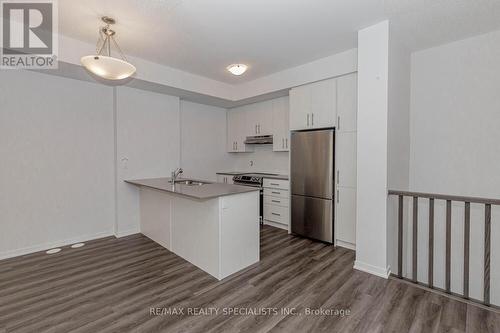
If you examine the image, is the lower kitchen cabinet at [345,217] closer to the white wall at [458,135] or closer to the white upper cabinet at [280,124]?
the white wall at [458,135]

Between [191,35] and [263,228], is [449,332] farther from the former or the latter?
[191,35]

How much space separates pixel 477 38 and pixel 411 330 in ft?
11.2

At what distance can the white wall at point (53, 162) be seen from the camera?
3.14 meters

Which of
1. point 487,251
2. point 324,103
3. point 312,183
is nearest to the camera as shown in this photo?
point 487,251

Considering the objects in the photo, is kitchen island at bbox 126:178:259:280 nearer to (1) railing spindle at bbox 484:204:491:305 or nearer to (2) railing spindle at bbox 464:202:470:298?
(2) railing spindle at bbox 464:202:470:298

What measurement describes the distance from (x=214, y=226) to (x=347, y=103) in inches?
99.6

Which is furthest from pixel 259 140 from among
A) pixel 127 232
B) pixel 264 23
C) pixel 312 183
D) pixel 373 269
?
pixel 373 269

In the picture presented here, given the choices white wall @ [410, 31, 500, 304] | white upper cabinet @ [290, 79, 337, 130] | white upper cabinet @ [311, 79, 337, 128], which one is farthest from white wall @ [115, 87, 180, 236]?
white wall @ [410, 31, 500, 304]

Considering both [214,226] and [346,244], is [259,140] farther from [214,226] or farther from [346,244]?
[214,226]

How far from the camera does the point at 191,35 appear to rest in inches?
114

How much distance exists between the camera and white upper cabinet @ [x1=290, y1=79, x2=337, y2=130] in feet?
11.7

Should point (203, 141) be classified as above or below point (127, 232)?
above

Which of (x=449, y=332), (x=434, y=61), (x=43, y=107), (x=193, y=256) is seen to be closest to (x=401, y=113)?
(x=434, y=61)

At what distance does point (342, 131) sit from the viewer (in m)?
3.47
